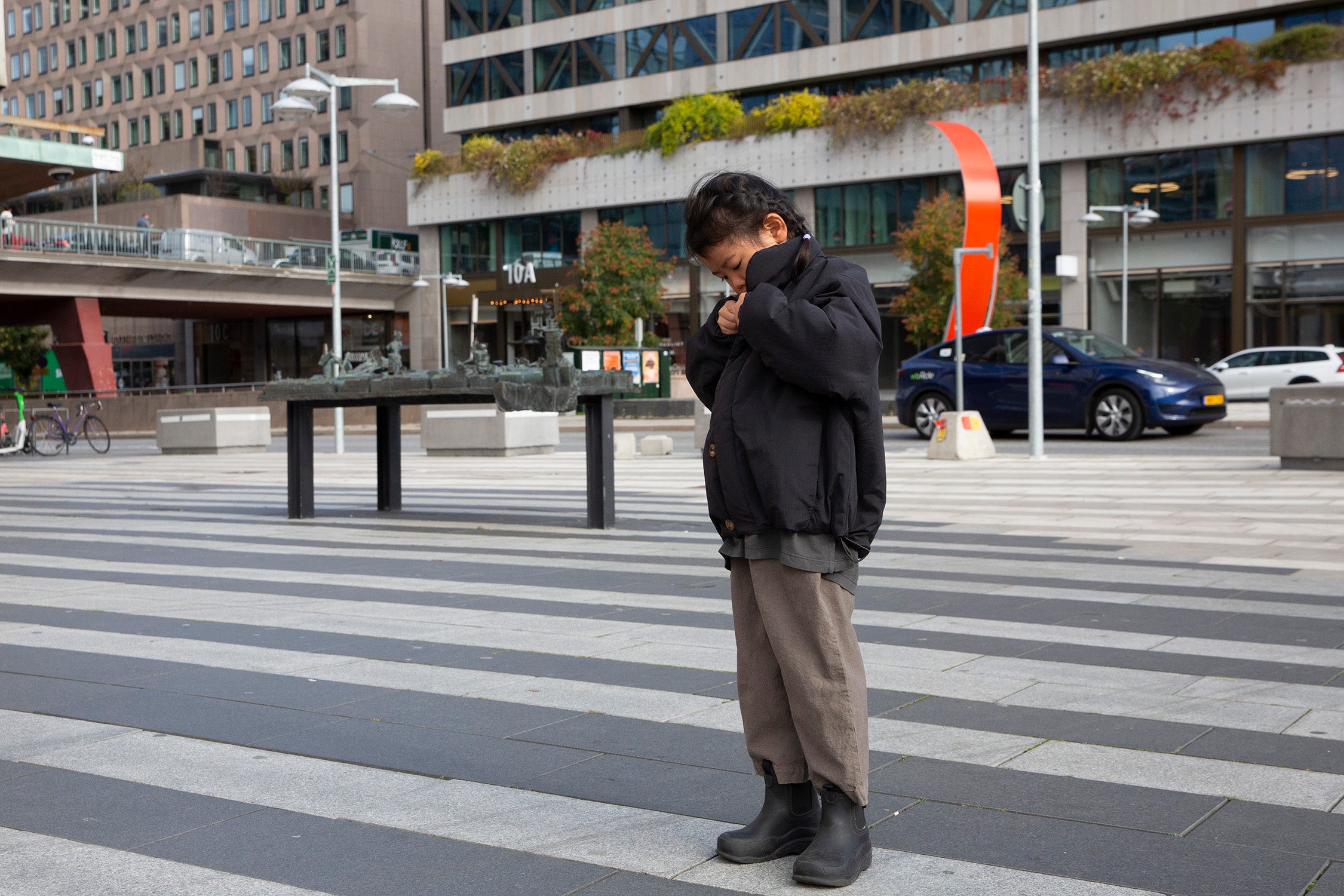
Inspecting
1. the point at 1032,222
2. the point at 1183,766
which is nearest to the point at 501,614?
the point at 1183,766

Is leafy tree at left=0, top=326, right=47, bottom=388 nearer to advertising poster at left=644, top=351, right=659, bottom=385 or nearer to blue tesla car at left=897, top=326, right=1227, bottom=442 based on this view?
advertising poster at left=644, top=351, right=659, bottom=385

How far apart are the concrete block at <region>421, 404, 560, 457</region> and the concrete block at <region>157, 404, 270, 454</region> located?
5090 millimetres

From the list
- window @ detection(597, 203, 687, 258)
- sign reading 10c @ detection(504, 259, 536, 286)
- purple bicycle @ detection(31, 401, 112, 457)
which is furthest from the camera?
Result: sign reading 10c @ detection(504, 259, 536, 286)

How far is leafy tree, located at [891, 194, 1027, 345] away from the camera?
3706 cm

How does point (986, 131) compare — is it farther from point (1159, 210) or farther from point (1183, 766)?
point (1183, 766)

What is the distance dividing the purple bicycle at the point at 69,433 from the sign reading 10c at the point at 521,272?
25.3 metres

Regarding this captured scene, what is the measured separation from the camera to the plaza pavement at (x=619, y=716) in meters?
3.32

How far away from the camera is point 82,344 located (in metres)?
45.8

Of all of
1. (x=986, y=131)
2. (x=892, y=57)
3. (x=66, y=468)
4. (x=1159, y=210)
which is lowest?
(x=66, y=468)

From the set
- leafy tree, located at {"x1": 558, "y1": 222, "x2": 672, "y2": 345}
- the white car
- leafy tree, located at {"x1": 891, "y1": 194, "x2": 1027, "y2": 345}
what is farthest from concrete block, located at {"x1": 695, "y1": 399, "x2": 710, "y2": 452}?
leafy tree, located at {"x1": 558, "y1": 222, "x2": 672, "y2": 345}

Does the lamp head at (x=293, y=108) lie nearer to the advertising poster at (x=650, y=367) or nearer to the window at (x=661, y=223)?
the advertising poster at (x=650, y=367)

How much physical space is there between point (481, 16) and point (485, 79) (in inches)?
97.0

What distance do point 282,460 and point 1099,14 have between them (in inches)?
1109

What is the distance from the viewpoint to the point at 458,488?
15.5 m
